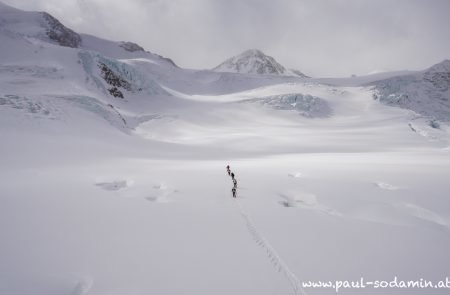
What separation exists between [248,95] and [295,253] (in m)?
68.0

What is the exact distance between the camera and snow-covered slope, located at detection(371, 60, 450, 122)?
219 ft

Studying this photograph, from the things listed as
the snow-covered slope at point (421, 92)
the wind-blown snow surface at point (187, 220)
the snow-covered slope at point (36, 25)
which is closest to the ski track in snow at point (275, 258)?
the wind-blown snow surface at point (187, 220)

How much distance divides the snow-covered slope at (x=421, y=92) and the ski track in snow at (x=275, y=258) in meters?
70.2

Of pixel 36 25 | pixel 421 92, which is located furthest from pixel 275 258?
pixel 36 25

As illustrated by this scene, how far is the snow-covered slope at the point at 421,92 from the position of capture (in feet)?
219

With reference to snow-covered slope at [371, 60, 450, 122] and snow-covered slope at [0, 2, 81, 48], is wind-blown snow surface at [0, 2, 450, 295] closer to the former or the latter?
snow-covered slope at [371, 60, 450, 122]

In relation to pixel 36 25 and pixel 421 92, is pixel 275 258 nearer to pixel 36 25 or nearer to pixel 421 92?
pixel 421 92

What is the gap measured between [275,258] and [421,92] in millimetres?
88225

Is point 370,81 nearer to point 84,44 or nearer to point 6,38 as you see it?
point 6,38

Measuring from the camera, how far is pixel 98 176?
14.3m

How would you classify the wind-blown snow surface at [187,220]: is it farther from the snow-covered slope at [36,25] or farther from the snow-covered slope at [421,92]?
the snow-covered slope at [36,25]

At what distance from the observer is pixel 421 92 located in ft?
244

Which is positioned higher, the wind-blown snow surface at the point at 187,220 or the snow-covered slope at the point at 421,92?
the snow-covered slope at the point at 421,92

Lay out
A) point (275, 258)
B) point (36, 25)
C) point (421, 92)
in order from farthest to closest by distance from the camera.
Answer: point (36, 25) → point (421, 92) → point (275, 258)
